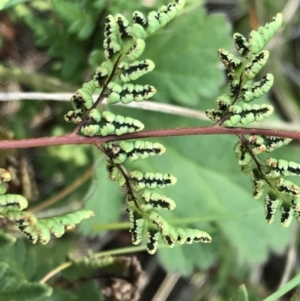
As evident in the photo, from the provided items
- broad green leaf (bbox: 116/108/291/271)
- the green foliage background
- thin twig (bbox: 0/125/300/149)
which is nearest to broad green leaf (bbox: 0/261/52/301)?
thin twig (bbox: 0/125/300/149)

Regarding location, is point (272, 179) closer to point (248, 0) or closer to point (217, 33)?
point (217, 33)

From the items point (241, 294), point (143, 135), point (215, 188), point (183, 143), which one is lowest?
point (241, 294)

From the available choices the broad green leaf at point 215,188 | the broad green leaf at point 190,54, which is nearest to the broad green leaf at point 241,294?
the broad green leaf at point 215,188

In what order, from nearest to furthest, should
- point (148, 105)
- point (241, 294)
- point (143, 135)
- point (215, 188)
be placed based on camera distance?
point (143, 135), point (241, 294), point (148, 105), point (215, 188)

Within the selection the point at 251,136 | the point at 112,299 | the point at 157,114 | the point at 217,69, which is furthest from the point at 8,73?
the point at 251,136

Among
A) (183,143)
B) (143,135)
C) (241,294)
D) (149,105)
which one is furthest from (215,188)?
(143,135)

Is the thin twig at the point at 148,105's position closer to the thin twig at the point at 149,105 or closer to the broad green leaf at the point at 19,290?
the thin twig at the point at 149,105

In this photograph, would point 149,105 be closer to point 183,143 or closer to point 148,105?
point 148,105

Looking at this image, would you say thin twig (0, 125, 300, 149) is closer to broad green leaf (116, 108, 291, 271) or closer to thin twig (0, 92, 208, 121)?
thin twig (0, 92, 208, 121)

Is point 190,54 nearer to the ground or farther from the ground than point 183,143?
farther from the ground
